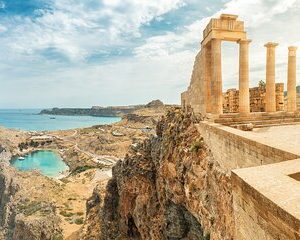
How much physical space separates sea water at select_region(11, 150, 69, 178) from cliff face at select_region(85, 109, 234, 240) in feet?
196

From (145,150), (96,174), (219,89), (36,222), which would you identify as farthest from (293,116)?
(96,174)

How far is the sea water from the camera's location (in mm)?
85994

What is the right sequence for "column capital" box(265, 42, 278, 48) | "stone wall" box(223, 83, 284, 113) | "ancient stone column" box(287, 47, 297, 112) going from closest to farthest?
"column capital" box(265, 42, 278, 48)
"ancient stone column" box(287, 47, 297, 112)
"stone wall" box(223, 83, 284, 113)

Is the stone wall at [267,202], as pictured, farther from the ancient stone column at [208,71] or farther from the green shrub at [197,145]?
the ancient stone column at [208,71]

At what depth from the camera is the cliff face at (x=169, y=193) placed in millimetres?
11773

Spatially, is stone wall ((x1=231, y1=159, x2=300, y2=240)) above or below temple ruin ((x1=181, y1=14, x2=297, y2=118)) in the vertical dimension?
below

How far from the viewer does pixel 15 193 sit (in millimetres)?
44594

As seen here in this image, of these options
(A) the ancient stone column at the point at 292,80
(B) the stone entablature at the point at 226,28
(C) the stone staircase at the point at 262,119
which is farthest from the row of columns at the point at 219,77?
(A) the ancient stone column at the point at 292,80

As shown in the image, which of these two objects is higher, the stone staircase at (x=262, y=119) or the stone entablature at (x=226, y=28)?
the stone entablature at (x=226, y=28)

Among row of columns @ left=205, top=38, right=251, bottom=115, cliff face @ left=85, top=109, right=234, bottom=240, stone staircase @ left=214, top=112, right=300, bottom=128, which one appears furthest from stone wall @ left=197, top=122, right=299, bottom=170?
row of columns @ left=205, top=38, right=251, bottom=115

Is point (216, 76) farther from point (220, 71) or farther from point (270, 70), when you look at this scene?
point (270, 70)

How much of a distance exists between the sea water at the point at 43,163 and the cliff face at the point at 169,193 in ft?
196

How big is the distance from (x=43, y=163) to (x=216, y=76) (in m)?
91.2

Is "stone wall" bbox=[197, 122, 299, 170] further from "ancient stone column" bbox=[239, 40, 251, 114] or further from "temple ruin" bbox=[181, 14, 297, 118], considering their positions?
"ancient stone column" bbox=[239, 40, 251, 114]
